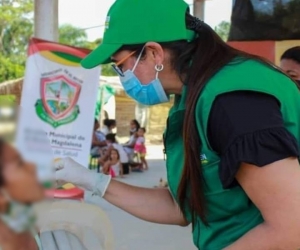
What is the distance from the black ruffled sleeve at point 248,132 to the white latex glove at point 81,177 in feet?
1.84

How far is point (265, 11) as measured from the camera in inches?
164

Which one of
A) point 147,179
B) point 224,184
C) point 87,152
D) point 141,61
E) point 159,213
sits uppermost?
point 141,61

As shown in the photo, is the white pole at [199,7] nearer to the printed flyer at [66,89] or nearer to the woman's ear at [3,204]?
the printed flyer at [66,89]

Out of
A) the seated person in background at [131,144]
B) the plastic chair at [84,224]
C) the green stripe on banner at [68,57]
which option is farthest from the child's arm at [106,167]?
the plastic chair at [84,224]

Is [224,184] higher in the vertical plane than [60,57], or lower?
lower

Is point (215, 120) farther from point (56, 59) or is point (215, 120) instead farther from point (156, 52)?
point (56, 59)

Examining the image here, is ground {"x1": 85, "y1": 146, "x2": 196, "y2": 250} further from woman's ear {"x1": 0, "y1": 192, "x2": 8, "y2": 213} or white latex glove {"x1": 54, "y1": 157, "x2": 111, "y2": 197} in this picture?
woman's ear {"x1": 0, "y1": 192, "x2": 8, "y2": 213}

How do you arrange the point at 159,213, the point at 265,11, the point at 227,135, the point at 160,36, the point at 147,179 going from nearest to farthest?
the point at 227,135 < the point at 160,36 < the point at 159,213 < the point at 265,11 < the point at 147,179

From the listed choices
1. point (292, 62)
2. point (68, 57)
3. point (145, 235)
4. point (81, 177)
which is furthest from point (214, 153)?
point (145, 235)

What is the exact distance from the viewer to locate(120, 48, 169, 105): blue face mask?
1.20 meters

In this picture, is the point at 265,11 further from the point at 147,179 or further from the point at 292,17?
the point at 147,179

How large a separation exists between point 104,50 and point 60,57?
3274 mm

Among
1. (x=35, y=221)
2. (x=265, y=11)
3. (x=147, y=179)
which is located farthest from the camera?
(x=147, y=179)

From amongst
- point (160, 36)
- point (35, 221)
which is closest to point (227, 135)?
point (160, 36)
